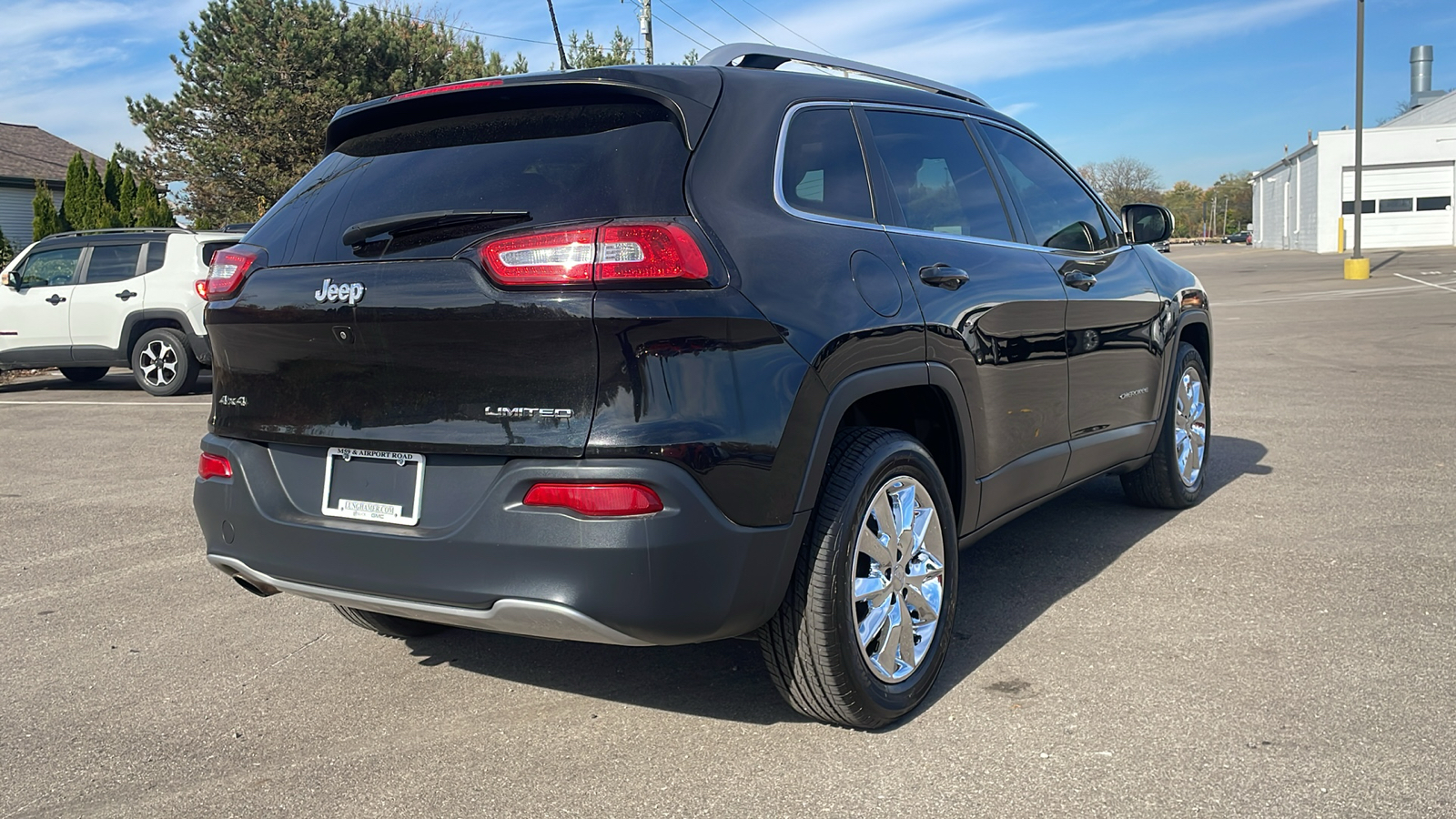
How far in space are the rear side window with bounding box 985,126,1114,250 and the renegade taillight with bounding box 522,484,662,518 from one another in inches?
96.2

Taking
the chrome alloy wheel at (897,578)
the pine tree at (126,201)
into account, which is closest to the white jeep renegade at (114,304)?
the chrome alloy wheel at (897,578)

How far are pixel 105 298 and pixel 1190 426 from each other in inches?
457

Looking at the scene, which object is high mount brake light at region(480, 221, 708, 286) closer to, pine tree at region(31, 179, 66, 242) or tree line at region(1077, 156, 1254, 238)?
pine tree at region(31, 179, 66, 242)

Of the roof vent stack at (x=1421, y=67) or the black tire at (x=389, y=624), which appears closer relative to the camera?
the black tire at (x=389, y=624)

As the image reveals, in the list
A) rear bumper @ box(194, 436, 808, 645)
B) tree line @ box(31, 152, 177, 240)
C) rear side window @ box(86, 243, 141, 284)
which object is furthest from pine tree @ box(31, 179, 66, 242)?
rear bumper @ box(194, 436, 808, 645)

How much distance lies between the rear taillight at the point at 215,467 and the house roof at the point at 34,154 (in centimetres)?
3583

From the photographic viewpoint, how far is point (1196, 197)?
166375mm

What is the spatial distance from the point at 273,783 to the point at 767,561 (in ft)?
4.67

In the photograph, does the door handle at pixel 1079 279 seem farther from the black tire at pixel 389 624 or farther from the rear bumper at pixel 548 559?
the black tire at pixel 389 624

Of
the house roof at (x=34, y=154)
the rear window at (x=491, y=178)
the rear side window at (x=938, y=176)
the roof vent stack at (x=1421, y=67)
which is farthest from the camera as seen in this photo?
the roof vent stack at (x=1421, y=67)

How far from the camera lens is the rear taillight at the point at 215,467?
3420mm

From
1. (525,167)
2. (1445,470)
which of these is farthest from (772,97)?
(1445,470)

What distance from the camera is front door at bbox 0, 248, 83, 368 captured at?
13.3 metres

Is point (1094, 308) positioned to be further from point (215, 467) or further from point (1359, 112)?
point (1359, 112)
